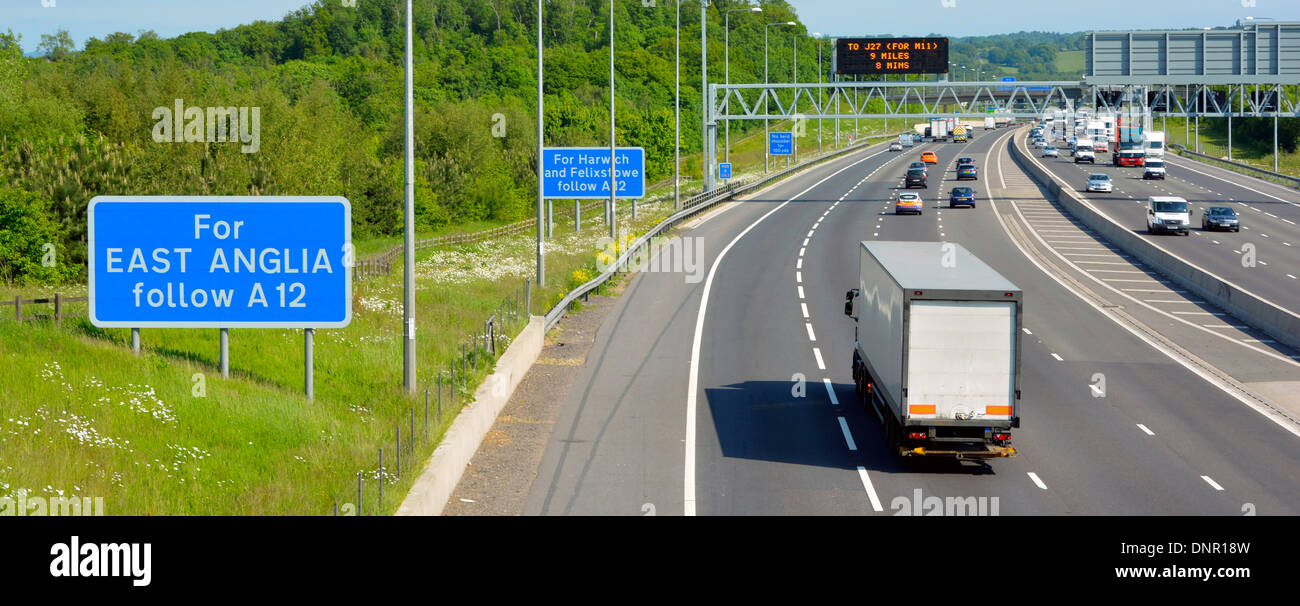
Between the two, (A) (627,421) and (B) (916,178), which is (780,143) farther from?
(A) (627,421)

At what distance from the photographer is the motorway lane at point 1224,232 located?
46094 millimetres

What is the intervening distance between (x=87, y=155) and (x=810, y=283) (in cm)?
3100

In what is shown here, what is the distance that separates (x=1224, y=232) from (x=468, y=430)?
5050 cm

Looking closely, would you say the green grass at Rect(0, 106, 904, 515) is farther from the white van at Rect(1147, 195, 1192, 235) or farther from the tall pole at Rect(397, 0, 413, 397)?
the white van at Rect(1147, 195, 1192, 235)

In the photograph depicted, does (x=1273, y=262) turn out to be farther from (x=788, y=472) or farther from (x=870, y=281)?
(x=788, y=472)

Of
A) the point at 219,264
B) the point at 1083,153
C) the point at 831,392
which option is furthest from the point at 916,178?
the point at 219,264

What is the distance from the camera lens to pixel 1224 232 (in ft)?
200

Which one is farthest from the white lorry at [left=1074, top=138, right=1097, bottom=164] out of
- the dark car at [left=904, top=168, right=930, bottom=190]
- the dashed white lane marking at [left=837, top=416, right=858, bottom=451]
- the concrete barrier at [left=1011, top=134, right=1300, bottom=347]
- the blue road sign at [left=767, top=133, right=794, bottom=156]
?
the dashed white lane marking at [left=837, top=416, right=858, bottom=451]

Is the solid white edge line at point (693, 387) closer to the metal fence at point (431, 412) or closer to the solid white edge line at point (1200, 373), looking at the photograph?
the metal fence at point (431, 412)

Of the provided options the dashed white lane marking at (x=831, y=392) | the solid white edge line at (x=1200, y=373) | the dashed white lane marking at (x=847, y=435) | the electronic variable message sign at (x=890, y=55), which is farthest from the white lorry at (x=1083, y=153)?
the dashed white lane marking at (x=847, y=435)

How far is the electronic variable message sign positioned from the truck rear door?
209 ft

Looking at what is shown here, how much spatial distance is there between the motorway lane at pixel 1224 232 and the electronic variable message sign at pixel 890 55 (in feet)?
40.5

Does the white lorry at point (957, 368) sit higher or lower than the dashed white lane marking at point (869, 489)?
higher

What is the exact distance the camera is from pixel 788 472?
19.9m
